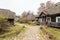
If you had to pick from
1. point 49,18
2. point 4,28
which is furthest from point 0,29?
point 49,18

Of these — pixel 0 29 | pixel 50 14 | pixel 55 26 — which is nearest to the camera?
pixel 0 29

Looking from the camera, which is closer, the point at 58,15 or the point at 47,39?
the point at 47,39

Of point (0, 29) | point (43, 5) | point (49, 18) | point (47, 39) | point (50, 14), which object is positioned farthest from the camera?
point (43, 5)

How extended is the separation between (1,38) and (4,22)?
359 inches

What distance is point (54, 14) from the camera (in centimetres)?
3834

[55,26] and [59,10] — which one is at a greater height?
[59,10]

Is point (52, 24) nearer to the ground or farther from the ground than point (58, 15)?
nearer to the ground

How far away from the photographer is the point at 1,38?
2144 cm

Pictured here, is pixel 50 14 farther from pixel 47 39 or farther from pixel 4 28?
pixel 47 39

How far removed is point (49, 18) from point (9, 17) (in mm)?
11779

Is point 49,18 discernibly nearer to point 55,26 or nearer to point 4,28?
point 55,26

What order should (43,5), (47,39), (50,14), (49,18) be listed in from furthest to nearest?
(43,5)
(49,18)
(50,14)
(47,39)

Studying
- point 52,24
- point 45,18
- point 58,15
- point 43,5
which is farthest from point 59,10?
point 43,5

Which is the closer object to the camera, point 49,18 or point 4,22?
point 4,22
